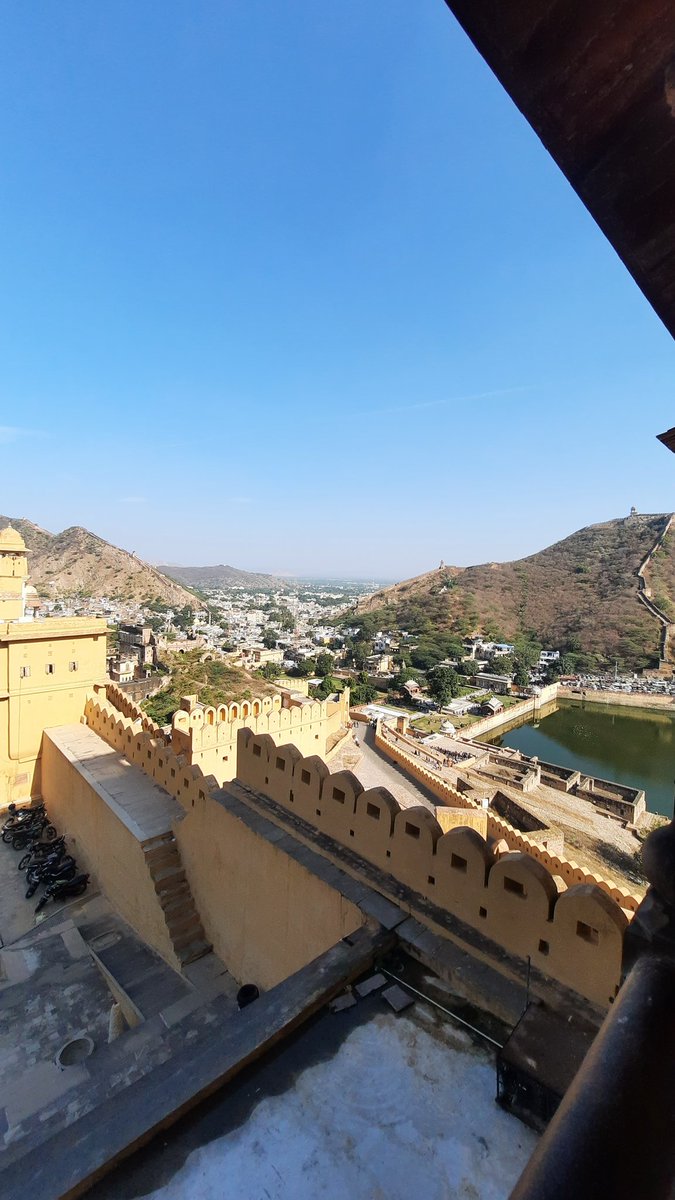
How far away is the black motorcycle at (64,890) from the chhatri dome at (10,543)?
815 centimetres

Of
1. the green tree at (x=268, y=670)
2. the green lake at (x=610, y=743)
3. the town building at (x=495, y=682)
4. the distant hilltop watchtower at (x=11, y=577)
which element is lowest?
the green lake at (x=610, y=743)

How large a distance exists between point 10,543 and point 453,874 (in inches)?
540

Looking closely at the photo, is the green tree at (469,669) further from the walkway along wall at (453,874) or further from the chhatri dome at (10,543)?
the walkway along wall at (453,874)

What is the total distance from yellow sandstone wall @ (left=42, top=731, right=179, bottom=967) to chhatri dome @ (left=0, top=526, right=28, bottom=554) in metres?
5.02

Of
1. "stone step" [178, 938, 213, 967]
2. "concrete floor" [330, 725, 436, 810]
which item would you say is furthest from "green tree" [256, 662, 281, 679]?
"stone step" [178, 938, 213, 967]

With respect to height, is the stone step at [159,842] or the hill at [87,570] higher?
the hill at [87,570]

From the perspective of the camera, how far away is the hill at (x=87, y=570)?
11381 centimetres

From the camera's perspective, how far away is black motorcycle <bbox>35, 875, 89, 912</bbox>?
8.66 meters

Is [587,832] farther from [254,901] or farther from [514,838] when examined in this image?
[254,901]

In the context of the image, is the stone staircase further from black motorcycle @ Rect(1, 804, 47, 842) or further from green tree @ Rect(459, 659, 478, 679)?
green tree @ Rect(459, 659, 478, 679)

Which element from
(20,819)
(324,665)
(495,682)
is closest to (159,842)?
(20,819)

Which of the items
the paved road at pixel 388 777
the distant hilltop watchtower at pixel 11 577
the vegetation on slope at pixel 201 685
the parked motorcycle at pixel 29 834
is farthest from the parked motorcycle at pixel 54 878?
the vegetation on slope at pixel 201 685

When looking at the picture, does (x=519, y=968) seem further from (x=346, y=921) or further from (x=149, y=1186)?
(x=149, y=1186)

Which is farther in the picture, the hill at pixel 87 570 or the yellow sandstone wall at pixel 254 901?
the hill at pixel 87 570
